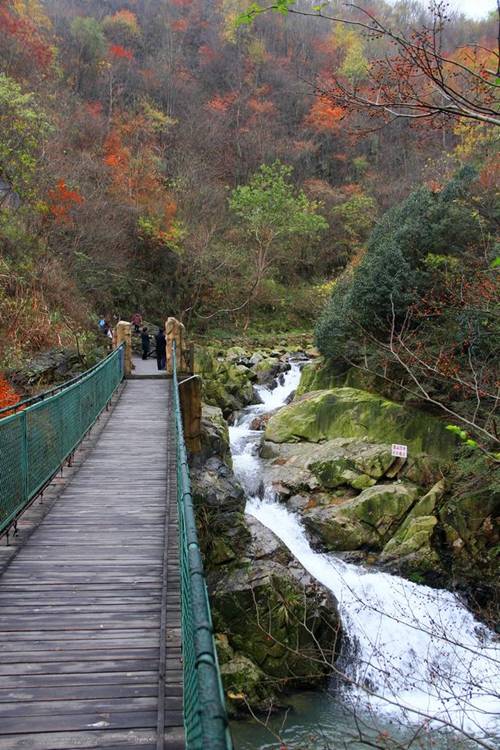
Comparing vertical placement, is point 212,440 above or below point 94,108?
below

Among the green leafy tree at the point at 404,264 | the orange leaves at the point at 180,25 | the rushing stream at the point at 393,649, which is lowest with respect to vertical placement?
the rushing stream at the point at 393,649

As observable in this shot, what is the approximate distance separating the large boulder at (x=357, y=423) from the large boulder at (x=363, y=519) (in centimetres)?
A: 253

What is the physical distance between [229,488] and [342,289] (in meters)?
12.2

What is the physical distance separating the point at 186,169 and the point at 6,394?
85.2ft

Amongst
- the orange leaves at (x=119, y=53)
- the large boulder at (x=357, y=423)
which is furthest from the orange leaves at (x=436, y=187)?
the orange leaves at (x=119, y=53)

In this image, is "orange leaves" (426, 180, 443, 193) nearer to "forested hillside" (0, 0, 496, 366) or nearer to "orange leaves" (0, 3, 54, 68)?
"forested hillside" (0, 0, 496, 366)

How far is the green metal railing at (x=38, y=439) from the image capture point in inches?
248

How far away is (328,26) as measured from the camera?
2197 inches

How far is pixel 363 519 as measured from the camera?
40.0 feet

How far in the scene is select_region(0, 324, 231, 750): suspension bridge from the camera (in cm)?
317

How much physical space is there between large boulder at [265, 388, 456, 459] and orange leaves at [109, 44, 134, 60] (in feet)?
130

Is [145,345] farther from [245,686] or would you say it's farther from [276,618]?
[245,686]

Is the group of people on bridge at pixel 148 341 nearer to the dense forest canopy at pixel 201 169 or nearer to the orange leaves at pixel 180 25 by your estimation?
the dense forest canopy at pixel 201 169

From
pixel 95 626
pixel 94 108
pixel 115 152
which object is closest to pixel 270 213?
pixel 115 152
